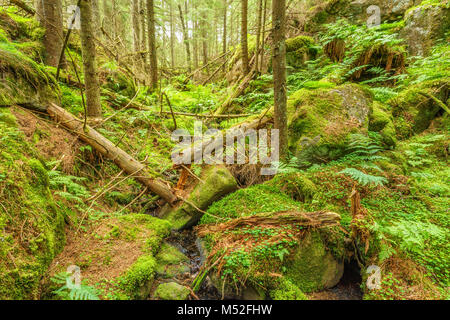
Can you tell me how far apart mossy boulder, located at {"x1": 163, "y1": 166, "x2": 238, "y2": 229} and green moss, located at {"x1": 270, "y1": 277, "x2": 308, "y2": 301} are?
6.85 ft

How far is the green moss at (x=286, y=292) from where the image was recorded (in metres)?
2.66

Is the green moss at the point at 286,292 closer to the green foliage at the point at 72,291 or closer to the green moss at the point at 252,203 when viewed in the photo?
the green moss at the point at 252,203

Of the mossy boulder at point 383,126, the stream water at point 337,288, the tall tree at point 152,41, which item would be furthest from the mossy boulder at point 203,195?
the tall tree at point 152,41

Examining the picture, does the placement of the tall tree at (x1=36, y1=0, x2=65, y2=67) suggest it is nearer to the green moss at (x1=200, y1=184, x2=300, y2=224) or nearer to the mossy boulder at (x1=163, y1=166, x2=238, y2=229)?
the mossy boulder at (x1=163, y1=166, x2=238, y2=229)

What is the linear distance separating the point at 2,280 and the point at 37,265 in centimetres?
34

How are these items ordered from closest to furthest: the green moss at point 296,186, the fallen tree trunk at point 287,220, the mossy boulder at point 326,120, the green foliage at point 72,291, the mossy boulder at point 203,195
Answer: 1. the green foliage at point 72,291
2. the fallen tree trunk at point 287,220
3. the green moss at point 296,186
4. the mossy boulder at point 203,195
5. the mossy boulder at point 326,120

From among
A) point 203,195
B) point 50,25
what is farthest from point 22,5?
point 203,195

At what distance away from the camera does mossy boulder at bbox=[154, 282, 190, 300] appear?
2.88 metres

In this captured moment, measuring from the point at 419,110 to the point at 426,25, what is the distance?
374 cm

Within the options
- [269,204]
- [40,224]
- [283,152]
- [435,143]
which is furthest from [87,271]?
[435,143]

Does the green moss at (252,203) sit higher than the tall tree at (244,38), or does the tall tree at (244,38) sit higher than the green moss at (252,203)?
the tall tree at (244,38)

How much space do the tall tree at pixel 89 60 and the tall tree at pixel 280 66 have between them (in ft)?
13.2

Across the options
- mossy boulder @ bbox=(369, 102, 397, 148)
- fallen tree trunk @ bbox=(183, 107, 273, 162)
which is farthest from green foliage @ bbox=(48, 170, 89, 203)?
mossy boulder @ bbox=(369, 102, 397, 148)

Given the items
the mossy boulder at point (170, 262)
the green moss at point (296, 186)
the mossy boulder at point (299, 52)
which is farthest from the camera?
the mossy boulder at point (299, 52)
